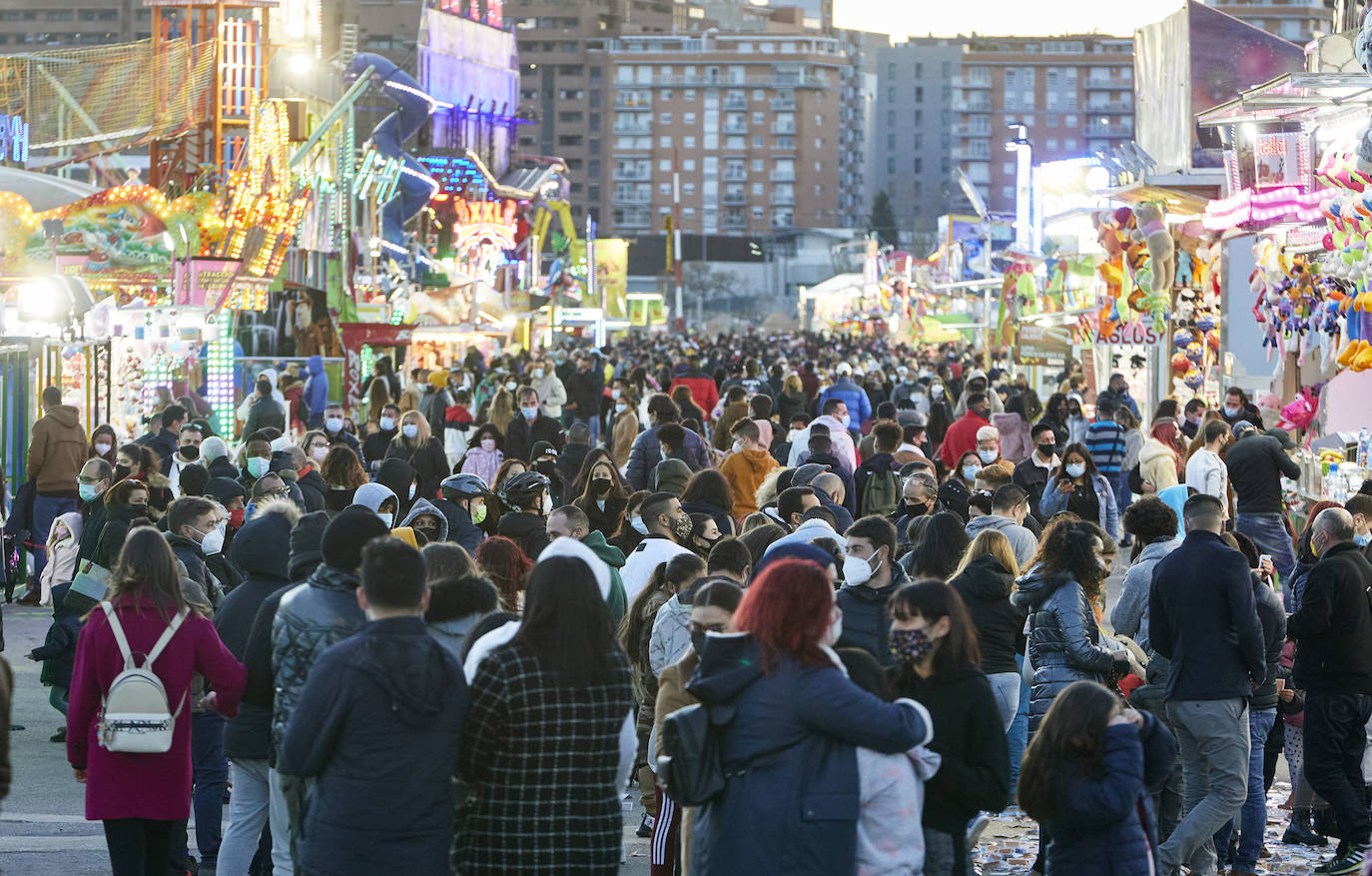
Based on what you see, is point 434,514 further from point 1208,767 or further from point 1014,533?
point 1208,767

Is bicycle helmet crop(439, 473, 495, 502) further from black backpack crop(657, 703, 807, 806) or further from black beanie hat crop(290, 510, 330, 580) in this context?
black backpack crop(657, 703, 807, 806)

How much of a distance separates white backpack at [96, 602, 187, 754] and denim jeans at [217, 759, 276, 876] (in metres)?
0.51

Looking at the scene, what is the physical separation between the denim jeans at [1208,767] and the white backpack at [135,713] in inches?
141

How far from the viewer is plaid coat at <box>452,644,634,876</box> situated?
4.72m

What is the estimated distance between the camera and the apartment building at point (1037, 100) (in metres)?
137

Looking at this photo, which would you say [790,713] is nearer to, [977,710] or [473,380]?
[977,710]

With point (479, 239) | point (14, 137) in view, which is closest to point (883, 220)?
point (479, 239)

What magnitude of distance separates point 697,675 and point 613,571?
304 cm

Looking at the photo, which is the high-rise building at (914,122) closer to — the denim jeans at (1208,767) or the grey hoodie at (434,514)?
the grey hoodie at (434,514)

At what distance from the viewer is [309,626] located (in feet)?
17.5

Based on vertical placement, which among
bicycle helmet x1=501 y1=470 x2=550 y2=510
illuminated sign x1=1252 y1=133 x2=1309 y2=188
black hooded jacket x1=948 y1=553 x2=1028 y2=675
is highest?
illuminated sign x1=1252 y1=133 x2=1309 y2=188

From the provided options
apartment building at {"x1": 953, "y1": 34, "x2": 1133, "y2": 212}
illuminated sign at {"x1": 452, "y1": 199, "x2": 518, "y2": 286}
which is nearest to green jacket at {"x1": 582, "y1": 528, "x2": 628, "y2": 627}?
illuminated sign at {"x1": 452, "y1": 199, "x2": 518, "y2": 286}

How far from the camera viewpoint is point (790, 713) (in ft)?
14.7

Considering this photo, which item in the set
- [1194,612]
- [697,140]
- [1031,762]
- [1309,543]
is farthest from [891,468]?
[697,140]
